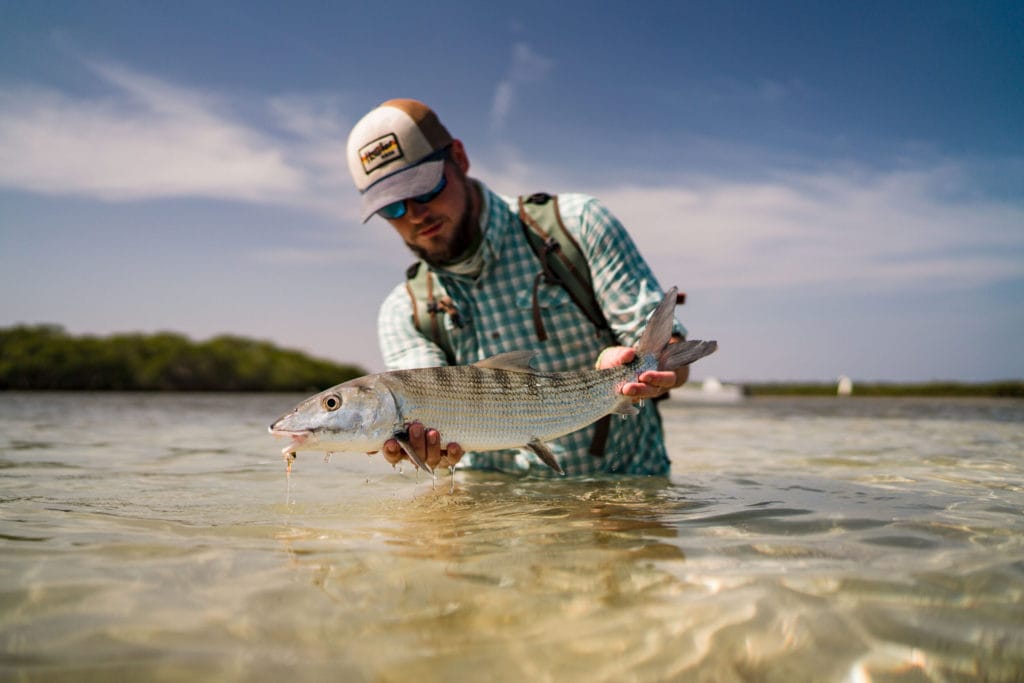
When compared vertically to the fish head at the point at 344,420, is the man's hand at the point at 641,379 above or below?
above

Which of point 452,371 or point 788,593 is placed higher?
point 452,371

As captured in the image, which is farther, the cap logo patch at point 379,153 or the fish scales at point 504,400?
the cap logo patch at point 379,153

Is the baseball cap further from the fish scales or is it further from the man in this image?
the fish scales

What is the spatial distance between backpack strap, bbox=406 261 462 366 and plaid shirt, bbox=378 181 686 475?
7 centimetres

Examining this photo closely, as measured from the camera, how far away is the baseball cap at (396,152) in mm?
5039

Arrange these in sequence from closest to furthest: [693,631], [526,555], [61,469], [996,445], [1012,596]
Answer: [693,631] < [1012,596] < [526,555] < [61,469] < [996,445]

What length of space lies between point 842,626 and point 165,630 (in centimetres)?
243

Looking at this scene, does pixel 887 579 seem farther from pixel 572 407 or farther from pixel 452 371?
pixel 452 371

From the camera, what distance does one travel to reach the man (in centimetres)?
509

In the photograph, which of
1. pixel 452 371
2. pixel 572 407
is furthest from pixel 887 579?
pixel 452 371

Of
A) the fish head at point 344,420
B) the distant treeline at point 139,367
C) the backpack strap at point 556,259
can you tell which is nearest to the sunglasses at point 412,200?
the backpack strap at point 556,259

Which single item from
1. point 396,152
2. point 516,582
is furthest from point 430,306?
point 516,582

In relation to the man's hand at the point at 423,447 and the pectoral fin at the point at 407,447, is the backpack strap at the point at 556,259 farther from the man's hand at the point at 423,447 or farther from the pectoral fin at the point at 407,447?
the pectoral fin at the point at 407,447

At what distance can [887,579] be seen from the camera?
9.39 feet
